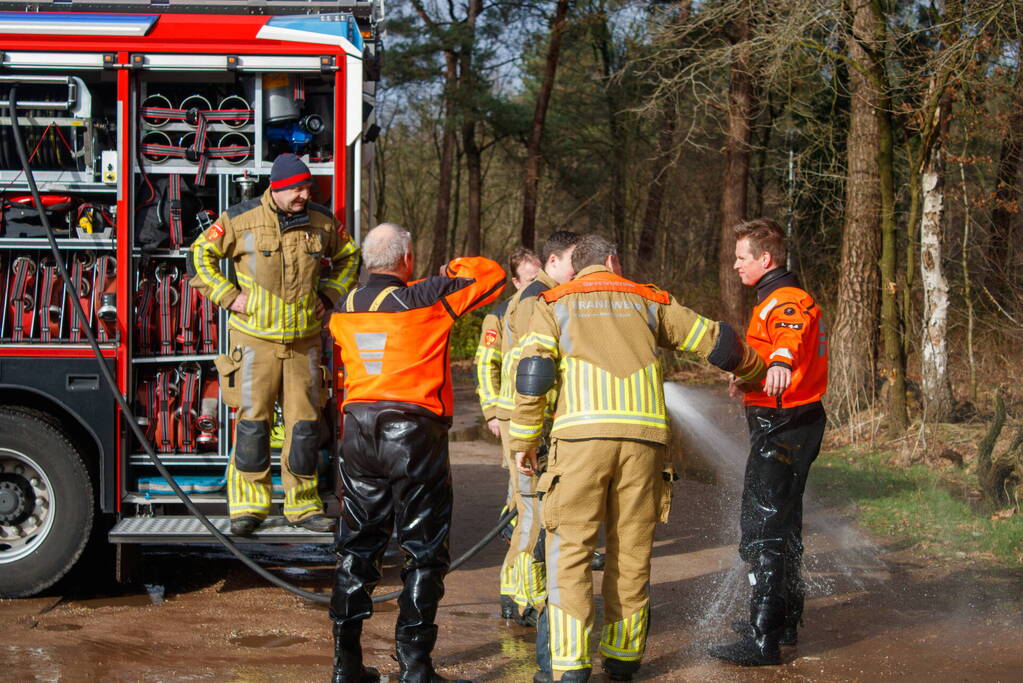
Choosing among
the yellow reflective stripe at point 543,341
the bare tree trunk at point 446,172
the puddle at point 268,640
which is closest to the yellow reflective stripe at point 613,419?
the yellow reflective stripe at point 543,341

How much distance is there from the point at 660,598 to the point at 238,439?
2.58 m

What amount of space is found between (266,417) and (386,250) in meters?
1.61

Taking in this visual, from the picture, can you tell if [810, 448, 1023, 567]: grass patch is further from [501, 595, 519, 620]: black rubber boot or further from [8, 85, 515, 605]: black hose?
[8, 85, 515, 605]: black hose

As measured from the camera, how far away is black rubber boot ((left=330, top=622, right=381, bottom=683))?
480cm

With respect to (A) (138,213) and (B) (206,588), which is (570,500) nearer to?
(B) (206,588)

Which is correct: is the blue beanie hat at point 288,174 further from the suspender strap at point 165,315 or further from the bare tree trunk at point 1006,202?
the bare tree trunk at point 1006,202

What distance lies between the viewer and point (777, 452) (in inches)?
212

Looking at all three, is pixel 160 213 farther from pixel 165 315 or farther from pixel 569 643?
pixel 569 643

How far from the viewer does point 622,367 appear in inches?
181

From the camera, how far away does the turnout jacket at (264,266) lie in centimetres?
613

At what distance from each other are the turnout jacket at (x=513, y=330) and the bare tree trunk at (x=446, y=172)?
19424 millimetres

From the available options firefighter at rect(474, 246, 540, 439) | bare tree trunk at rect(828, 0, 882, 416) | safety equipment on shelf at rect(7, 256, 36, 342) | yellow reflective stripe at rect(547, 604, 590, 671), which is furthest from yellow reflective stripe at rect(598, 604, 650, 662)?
bare tree trunk at rect(828, 0, 882, 416)

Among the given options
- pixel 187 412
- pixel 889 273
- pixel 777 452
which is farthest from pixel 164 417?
pixel 889 273

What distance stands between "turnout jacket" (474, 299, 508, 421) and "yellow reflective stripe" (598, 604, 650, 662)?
1.75 metres
